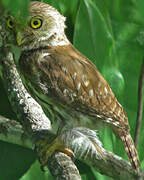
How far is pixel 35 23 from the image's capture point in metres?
1.71

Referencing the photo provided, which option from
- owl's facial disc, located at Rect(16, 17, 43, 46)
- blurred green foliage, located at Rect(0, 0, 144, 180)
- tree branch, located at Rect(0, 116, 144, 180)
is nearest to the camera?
tree branch, located at Rect(0, 116, 144, 180)

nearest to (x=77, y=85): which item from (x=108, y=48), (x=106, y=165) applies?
(x=108, y=48)

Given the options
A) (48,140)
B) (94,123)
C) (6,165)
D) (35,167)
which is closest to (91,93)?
(94,123)

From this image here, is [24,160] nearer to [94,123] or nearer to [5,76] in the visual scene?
[5,76]

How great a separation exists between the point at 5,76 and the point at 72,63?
0.53 meters

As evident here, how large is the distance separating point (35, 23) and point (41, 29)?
0.19 feet

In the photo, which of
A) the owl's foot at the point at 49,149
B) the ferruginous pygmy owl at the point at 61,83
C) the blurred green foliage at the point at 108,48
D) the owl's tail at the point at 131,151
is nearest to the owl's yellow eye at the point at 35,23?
the ferruginous pygmy owl at the point at 61,83

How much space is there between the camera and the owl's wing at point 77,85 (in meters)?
1.70

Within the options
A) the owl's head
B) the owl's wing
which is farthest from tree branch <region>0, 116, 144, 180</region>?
the owl's head

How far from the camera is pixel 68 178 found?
4.65ft

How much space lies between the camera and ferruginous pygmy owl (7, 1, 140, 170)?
1695mm

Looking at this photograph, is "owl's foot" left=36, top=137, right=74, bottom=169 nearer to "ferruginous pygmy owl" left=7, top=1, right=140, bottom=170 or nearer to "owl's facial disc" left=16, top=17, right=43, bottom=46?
"ferruginous pygmy owl" left=7, top=1, right=140, bottom=170

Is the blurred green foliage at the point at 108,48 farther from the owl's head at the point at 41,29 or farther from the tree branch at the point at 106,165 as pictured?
the tree branch at the point at 106,165

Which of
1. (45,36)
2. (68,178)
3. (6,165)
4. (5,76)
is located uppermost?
(45,36)
